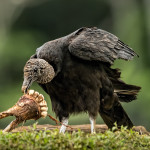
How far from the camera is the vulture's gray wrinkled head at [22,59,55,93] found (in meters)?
4.71

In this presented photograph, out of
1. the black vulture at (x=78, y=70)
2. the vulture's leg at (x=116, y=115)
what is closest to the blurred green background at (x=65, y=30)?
the vulture's leg at (x=116, y=115)

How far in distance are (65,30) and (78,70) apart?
28.7ft

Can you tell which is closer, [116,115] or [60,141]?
[60,141]

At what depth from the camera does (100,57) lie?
516cm

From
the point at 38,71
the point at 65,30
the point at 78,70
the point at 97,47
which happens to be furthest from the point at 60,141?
the point at 65,30

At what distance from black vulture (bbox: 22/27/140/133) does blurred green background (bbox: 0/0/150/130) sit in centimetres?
395

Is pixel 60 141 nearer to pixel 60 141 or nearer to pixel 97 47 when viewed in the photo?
pixel 60 141

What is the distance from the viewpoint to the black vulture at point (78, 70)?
195 inches

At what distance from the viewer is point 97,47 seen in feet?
17.1

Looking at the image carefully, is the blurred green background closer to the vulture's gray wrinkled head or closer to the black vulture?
the black vulture

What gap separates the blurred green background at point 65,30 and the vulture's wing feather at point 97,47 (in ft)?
13.2

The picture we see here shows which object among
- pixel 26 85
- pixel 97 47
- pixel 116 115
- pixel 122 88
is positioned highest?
pixel 97 47

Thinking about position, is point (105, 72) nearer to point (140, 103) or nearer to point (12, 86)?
A: point (140, 103)

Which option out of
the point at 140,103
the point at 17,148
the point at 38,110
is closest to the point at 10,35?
Result: the point at 140,103
